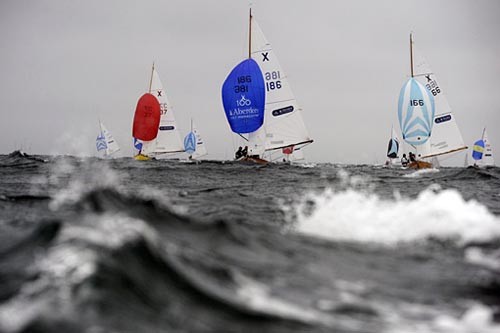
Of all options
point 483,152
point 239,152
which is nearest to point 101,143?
point 239,152

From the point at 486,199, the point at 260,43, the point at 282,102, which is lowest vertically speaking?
the point at 486,199

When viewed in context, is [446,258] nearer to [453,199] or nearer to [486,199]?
[453,199]

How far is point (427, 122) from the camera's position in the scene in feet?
149

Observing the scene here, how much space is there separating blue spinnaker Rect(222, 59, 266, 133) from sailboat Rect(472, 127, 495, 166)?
44024 mm

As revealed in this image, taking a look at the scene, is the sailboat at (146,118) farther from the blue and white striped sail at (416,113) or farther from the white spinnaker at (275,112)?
the blue and white striped sail at (416,113)

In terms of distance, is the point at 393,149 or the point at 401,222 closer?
the point at 401,222

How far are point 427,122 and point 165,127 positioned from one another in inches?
1097

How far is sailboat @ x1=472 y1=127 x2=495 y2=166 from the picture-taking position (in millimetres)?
71500

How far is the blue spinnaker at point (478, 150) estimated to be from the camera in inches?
2813

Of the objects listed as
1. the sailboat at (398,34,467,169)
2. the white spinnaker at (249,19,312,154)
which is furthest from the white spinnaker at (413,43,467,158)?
the white spinnaker at (249,19,312,154)

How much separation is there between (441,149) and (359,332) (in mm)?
45301

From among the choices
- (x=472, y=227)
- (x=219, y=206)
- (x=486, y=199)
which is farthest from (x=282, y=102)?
(x=472, y=227)

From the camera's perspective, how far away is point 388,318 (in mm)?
5246

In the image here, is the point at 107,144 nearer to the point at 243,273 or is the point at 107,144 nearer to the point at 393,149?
the point at 393,149
